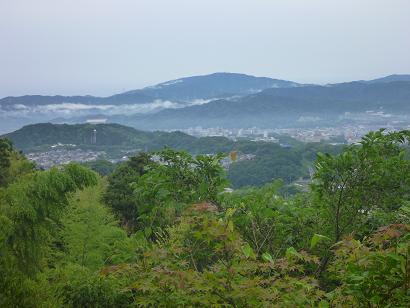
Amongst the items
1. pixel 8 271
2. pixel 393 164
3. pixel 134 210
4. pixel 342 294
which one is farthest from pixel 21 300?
pixel 134 210

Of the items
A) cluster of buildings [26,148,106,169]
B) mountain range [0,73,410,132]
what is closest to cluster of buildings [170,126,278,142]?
mountain range [0,73,410,132]

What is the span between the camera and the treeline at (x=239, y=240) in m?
2.10

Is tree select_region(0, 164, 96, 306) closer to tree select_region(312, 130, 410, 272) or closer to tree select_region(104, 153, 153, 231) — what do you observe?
tree select_region(312, 130, 410, 272)

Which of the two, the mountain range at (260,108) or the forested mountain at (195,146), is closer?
the forested mountain at (195,146)

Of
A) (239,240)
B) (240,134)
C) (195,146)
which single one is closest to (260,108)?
(240,134)

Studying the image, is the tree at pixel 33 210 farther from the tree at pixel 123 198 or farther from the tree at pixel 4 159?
the tree at pixel 4 159

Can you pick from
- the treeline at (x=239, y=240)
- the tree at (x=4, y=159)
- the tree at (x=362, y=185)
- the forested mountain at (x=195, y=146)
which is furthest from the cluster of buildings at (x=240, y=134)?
the tree at (x=362, y=185)

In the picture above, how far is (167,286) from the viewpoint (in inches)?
93.2

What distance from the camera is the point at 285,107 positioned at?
150500mm

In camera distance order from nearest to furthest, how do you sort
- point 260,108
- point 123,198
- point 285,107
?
point 123,198 → point 260,108 → point 285,107

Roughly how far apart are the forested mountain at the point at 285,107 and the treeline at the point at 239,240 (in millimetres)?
128623

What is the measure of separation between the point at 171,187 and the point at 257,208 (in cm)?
73

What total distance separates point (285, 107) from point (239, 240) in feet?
498

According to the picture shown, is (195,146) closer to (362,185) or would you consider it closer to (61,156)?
(61,156)
